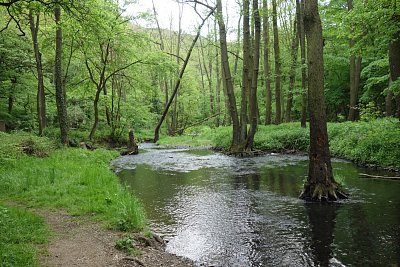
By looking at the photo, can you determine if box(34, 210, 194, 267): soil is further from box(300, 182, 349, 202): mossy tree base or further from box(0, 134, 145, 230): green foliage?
box(300, 182, 349, 202): mossy tree base

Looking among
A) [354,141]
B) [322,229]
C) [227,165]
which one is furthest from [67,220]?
[354,141]

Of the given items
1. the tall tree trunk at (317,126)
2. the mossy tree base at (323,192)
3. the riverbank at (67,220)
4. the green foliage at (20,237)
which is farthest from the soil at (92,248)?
the tall tree trunk at (317,126)

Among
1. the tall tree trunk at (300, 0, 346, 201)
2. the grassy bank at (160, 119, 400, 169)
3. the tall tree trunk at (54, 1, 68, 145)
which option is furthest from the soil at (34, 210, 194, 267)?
the tall tree trunk at (54, 1, 68, 145)

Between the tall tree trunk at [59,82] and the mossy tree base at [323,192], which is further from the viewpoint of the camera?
the tall tree trunk at [59,82]

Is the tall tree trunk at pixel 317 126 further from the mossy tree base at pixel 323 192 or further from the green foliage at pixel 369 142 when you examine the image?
the green foliage at pixel 369 142

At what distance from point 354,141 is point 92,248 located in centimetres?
1443

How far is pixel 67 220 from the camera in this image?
21.7 feet

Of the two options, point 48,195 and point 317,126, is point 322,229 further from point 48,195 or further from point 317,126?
point 48,195

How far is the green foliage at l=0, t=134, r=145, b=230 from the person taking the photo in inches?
271

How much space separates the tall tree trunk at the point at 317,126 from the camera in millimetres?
9016

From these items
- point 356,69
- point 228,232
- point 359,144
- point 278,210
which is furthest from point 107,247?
point 356,69

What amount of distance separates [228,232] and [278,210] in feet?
6.45

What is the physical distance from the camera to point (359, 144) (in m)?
15.3

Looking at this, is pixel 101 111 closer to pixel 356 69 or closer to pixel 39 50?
pixel 39 50
